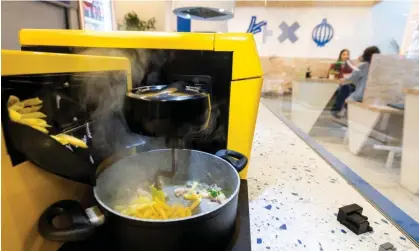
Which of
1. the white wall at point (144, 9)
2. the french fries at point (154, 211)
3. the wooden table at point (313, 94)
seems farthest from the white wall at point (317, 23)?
the french fries at point (154, 211)

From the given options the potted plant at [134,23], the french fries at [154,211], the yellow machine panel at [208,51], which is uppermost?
the potted plant at [134,23]

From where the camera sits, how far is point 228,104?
40 centimetres

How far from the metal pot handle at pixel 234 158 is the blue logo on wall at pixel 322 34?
3.87m

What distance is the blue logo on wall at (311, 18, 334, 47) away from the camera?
357 centimetres

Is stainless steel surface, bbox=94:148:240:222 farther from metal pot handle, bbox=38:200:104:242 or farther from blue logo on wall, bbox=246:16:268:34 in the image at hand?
blue logo on wall, bbox=246:16:268:34

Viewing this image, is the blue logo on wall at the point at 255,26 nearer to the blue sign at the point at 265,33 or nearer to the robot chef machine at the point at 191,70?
the blue sign at the point at 265,33

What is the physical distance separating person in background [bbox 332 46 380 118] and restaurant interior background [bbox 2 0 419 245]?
0.12m

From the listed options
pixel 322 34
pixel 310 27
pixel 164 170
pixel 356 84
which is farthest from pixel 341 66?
pixel 164 170

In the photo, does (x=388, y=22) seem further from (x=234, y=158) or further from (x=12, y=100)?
(x=12, y=100)

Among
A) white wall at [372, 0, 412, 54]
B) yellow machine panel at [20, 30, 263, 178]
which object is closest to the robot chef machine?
yellow machine panel at [20, 30, 263, 178]

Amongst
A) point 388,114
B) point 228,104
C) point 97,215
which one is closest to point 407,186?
point 388,114

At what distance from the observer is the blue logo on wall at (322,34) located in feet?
11.7

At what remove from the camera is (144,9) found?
2623 millimetres

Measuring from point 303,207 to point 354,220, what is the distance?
3.0 inches
